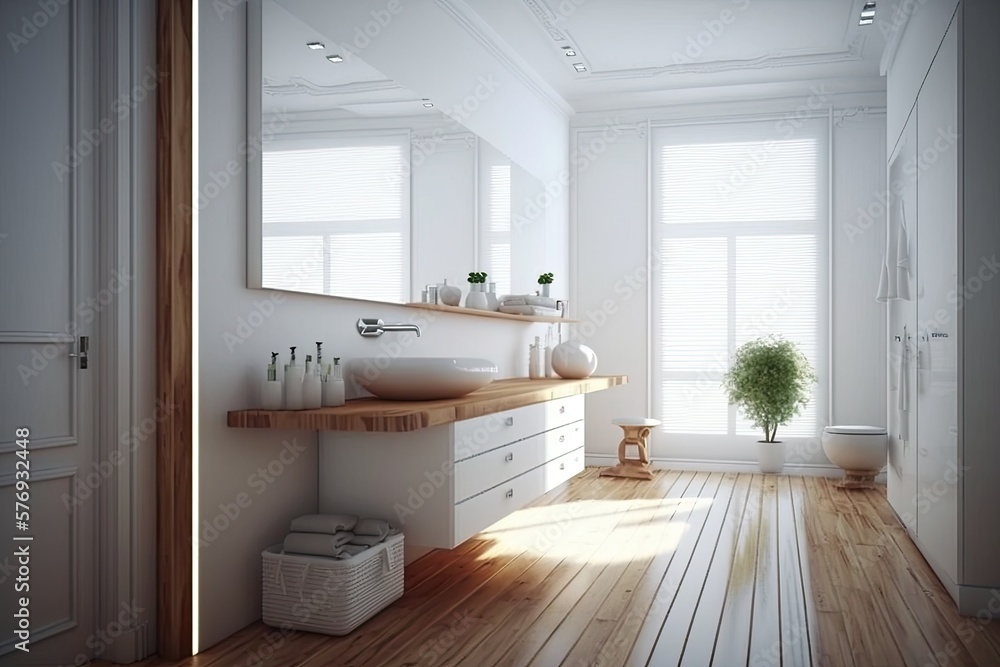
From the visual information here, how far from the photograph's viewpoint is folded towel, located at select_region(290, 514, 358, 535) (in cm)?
286

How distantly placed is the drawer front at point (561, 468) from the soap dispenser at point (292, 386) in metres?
1.54

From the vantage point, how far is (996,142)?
299cm

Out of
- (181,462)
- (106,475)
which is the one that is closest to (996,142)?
(181,462)

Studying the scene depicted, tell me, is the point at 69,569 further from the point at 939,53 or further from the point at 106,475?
the point at 939,53

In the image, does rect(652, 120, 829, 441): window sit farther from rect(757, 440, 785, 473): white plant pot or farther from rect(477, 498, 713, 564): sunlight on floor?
rect(477, 498, 713, 564): sunlight on floor

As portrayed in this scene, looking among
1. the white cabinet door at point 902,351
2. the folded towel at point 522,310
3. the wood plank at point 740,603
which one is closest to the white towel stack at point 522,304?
the folded towel at point 522,310

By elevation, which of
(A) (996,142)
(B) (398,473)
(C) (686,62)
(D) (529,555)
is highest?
(C) (686,62)

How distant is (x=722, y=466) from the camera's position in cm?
623

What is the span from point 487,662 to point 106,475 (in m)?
1.26

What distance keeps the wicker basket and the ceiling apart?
1.71 metres

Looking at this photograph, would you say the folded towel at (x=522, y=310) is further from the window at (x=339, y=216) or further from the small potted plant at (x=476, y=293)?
the window at (x=339, y=216)

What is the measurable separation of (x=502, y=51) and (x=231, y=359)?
3.06 metres

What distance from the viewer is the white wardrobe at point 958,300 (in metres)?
3.00

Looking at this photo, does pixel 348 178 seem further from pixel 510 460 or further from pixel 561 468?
pixel 561 468
